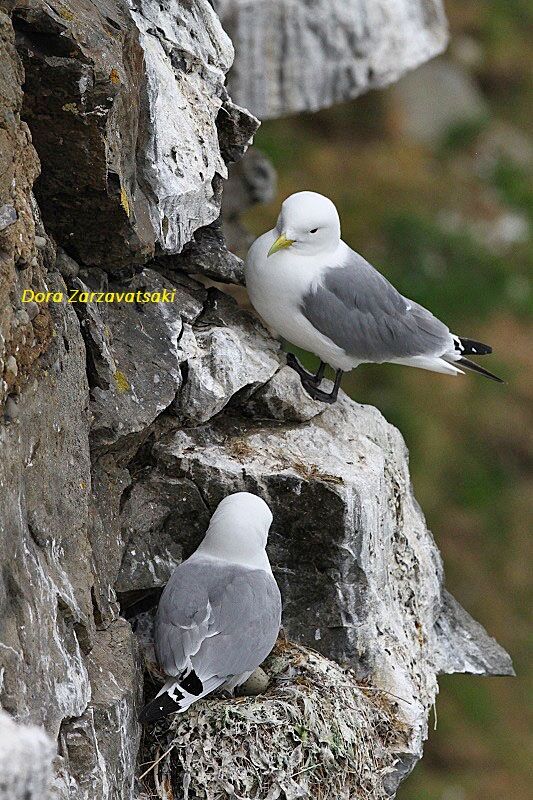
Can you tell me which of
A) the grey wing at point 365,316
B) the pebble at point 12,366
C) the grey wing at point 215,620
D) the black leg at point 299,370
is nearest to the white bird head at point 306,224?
the grey wing at point 365,316

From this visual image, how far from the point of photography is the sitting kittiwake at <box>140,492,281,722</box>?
4191 mm

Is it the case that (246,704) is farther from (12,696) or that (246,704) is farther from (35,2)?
(35,2)

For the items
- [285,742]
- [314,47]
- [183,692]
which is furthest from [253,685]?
[314,47]

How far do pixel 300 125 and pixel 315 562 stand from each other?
884 cm

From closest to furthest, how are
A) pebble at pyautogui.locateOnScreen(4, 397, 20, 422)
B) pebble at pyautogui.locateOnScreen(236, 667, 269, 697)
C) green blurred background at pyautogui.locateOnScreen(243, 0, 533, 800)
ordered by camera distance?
pebble at pyautogui.locateOnScreen(4, 397, 20, 422) < pebble at pyautogui.locateOnScreen(236, 667, 269, 697) < green blurred background at pyautogui.locateOnScreen(243, 0, 533, 800)

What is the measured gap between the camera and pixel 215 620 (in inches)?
170

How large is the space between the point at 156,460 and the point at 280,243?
3.56ft


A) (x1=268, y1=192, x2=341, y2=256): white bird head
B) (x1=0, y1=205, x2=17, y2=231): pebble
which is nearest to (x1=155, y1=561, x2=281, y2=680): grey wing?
(x1=268, y1=192, x2=341, y2=256): white bird head

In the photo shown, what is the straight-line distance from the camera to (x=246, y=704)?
14.5ft

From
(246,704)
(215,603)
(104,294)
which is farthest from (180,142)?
(246,704)

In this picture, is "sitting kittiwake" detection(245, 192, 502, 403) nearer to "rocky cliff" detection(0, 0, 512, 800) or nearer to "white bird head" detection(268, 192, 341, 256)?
"white bird head" detection(268, 192, 341, 256)

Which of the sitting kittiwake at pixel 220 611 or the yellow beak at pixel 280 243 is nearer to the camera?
the sitting kittiwake at pixel 220 611

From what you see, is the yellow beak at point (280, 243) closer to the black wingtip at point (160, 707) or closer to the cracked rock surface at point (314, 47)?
the black wingtip at point (160, 707)

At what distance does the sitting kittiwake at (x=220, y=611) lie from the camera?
4191 mm
